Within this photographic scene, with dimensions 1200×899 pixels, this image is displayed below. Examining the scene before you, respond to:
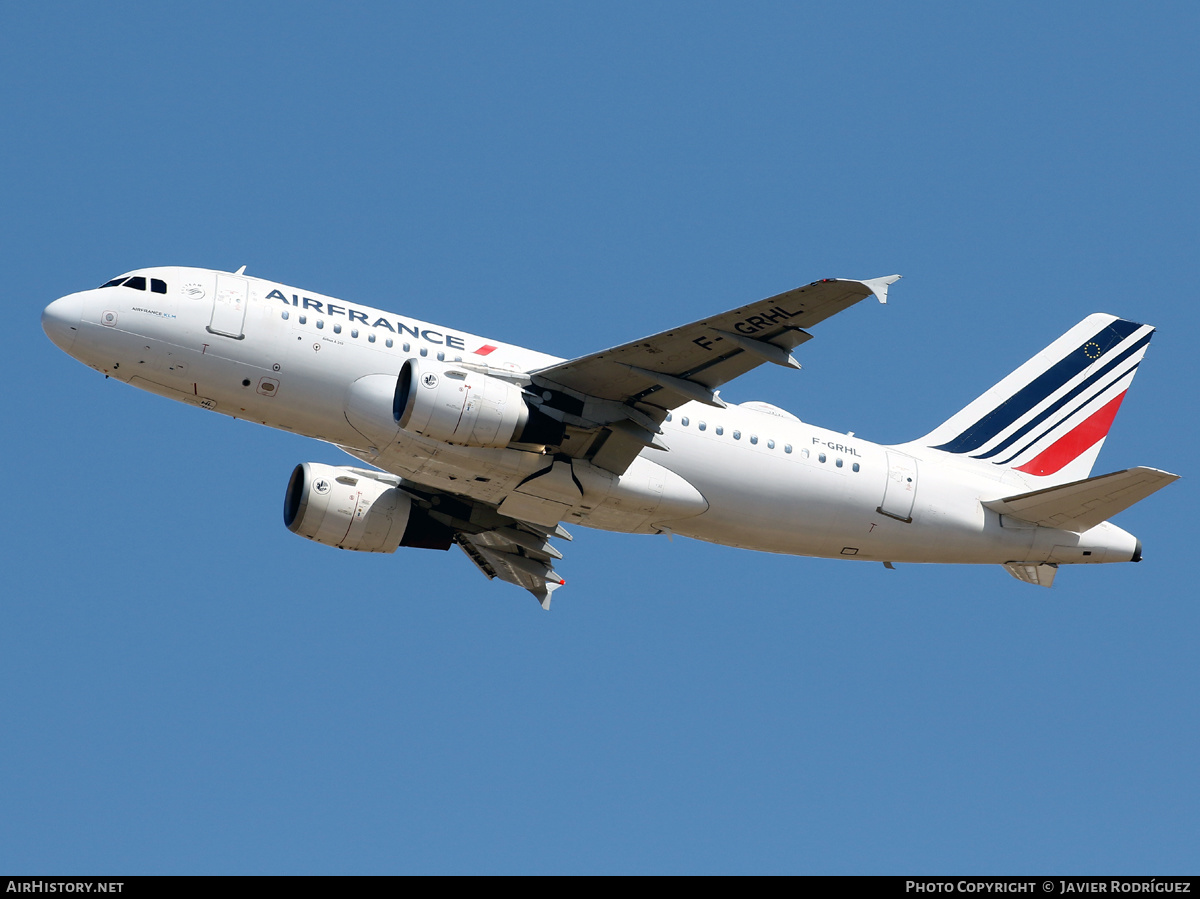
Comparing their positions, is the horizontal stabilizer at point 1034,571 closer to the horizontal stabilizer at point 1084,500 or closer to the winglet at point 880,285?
the horizontal stabilizer at point 1084,500

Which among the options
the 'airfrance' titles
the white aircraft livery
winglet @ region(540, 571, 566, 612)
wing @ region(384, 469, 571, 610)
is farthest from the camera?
winglet @ region(540, 571, 566, 612)

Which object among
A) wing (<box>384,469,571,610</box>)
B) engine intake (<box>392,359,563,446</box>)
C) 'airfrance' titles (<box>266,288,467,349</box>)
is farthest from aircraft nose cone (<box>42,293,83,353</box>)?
wing (<box>384,469,571,610</box>)

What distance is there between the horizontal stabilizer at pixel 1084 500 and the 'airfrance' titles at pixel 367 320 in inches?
603

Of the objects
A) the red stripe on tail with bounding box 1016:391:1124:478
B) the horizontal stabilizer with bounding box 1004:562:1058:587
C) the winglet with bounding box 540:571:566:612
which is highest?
the red stripe on tail with bounding box 1016:391:1124:478

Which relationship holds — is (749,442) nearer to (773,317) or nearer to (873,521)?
(873,521)

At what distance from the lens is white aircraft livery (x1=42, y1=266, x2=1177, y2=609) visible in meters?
32.1

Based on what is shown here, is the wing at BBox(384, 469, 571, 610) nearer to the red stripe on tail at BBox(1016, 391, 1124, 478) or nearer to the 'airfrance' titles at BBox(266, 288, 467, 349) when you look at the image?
the 'airfrance' titles at BBox(266, 288, 467, 349)

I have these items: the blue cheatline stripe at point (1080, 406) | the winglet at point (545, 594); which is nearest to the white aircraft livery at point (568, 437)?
the blue cheatline stripe at point (1080, 406)

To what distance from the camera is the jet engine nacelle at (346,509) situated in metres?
38.4

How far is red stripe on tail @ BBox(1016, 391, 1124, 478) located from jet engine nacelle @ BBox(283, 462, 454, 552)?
59.2 feet

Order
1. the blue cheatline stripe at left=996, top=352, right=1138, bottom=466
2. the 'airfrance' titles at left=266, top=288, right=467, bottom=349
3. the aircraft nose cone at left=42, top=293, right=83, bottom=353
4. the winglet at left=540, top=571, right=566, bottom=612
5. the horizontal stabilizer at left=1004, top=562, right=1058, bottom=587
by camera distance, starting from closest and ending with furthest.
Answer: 1. the aircraft nose cone at left=42, top=293, right=83, bottom=353
2. the 'airfrance' titles at left=266, top=288, right=467, bottom=349
3. the horizontal stabilizer at left=1004, top=562, right=1058, bottom=587
4. the blue cheatline stripe at left=996, top=352, right=1138, bottom=466
5. the winglet at left=540, top=571, right=566, bottom=612

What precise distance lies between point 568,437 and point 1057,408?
16826 millimetres

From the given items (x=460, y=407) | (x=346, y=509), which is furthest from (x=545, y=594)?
(x=460, y=407)
